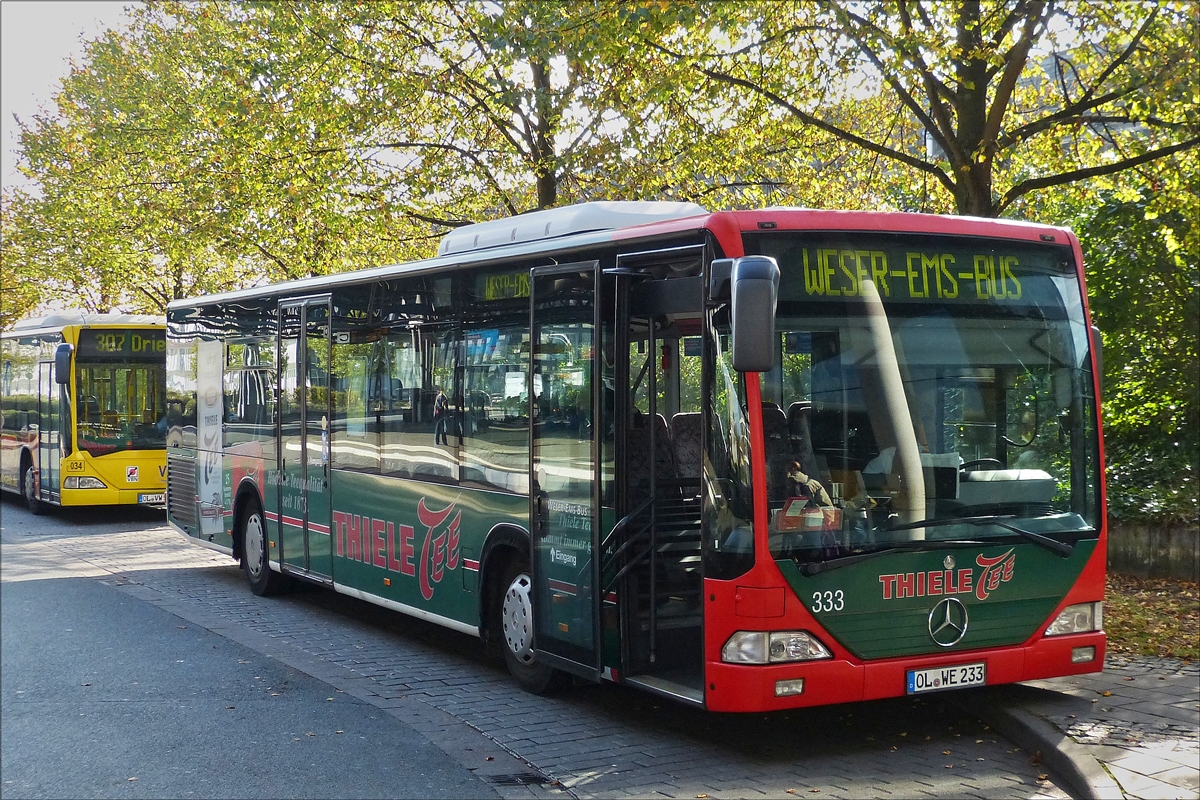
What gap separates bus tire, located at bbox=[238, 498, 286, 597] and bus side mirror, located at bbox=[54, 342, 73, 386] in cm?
852

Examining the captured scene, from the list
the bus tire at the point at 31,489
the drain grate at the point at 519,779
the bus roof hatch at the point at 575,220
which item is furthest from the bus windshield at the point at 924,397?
the bus tire at the point at 31,489

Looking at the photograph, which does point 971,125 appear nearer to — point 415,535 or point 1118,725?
point 415,535

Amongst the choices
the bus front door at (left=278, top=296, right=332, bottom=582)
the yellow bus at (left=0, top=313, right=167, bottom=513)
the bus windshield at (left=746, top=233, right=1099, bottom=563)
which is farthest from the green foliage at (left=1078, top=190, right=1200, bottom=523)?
the yellow bus at (left=0, top=313, right=167, bottom=513)

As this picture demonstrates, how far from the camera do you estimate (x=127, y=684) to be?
335 inches

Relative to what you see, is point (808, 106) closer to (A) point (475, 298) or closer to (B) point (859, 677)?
(A) point (475, 298)

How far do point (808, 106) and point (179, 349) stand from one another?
8148mm

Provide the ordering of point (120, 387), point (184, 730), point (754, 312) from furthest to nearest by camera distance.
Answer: point (120, 387)
point (184, 730)
point (754, 312)

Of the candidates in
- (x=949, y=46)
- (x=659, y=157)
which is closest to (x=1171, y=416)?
(x=949, y=46)

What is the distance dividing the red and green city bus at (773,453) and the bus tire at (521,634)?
3 centimetres

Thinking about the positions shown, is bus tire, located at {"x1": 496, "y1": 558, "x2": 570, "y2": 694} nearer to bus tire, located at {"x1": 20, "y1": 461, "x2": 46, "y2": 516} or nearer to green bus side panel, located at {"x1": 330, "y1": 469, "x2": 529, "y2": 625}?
green bus side panel, located at {"x1": 330, "y1": 469, "x2": 529, "y2": 625}

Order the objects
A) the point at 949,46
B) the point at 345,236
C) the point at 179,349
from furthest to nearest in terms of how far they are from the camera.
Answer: the point at 345,236 < the point at 179,349 < the point at 949,46

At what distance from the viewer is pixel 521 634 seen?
8609 millimetres

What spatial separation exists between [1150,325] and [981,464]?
7.41m

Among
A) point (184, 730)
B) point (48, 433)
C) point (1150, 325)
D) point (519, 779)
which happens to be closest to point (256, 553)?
point (184, 730)
